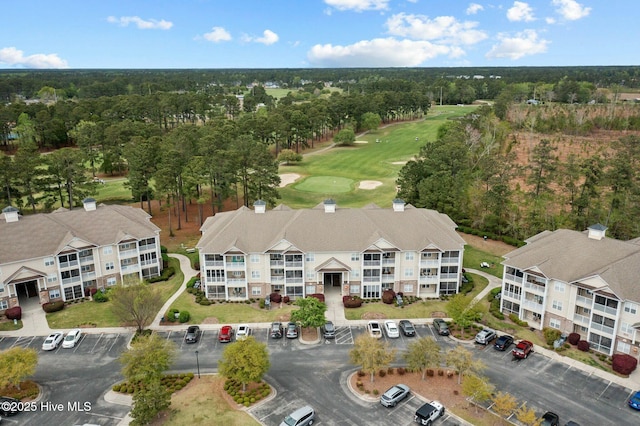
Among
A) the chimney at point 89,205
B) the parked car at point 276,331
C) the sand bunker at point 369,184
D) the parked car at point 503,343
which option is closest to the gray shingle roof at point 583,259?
the parked car at point 503,343

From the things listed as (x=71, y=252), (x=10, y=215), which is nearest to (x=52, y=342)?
(x=71, y=252)

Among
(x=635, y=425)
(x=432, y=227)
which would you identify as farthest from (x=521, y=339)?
(x=432, y=227)

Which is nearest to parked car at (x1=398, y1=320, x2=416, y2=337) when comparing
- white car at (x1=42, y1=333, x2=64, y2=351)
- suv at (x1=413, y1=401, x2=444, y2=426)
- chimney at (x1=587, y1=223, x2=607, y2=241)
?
suv at (x1=413, y1=401, x2=444, y2=426)

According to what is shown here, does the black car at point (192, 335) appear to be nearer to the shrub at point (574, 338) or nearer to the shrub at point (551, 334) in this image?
the shrub at point (551, 334)

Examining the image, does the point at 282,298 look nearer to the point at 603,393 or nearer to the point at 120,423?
the point at 120,423

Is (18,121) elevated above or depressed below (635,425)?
above

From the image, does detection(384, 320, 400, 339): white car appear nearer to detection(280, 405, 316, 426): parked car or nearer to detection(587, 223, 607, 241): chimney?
detection(280, 405, 316, 426): parked car
